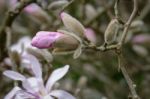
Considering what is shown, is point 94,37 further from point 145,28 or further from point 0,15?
point 0,15

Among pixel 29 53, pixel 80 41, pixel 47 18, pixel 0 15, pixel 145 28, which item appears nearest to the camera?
pixel 80 41

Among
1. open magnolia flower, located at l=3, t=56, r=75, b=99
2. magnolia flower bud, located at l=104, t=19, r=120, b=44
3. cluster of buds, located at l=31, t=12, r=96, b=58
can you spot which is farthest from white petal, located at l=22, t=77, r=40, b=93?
magnolia flower bud, located at l=104, t=19, r=120, b=44

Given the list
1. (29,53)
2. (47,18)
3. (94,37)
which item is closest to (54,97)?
(29,53)

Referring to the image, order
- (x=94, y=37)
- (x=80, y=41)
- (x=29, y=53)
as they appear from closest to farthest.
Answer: (x=80, y=41)
(x=29, y=53)
(x=94, y=37)

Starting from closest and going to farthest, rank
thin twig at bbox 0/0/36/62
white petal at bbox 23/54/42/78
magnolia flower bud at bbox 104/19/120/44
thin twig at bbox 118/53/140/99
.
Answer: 1. thin twig at bbox 118/53/140/99
2. magnolia flower bud at bbox 104/19/120/44
3. white petal at bbox 23/54/42/78
4. thin twig at bbox 0/0/36/62

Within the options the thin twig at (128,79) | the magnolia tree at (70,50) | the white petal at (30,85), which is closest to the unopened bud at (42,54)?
the magnolia tree at (70,50)

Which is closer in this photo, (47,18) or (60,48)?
(60,48)

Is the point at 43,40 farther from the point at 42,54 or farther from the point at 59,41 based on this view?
the point at 42,54

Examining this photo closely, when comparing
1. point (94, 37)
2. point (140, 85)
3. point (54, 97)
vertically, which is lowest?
point (54, 97)

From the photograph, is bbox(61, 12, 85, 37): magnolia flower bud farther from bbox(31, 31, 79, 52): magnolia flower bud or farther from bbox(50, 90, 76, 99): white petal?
bbox(50, 90, 76, 99): white petal
